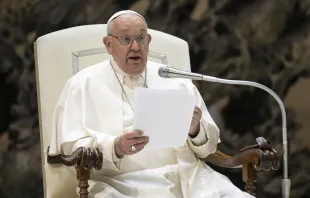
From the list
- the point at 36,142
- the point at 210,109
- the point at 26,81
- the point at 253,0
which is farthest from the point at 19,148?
the point at 253,0

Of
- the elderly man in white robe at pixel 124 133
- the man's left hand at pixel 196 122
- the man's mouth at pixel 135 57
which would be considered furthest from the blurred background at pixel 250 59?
the man's left hand at pixel 196 122

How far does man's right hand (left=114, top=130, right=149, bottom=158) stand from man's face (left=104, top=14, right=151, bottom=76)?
0.53 m

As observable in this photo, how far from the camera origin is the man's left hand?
2775mm

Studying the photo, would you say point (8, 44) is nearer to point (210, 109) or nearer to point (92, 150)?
point (210, 109)

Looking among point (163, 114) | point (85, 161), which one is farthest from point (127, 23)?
point (85, 161)

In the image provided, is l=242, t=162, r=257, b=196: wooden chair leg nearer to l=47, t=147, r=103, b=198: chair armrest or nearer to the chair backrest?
l=47, t=147, r=103, b=198: chair armrest

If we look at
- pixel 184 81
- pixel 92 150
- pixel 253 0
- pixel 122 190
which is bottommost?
pixel 122 190

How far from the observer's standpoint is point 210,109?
4.51 meters

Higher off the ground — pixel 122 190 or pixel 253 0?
pixel 253 0

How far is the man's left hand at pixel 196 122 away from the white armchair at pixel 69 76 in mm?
257

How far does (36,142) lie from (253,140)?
1.73 m

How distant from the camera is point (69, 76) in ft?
10.9

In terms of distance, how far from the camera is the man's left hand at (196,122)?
2.78m

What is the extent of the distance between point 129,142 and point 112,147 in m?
0.17
